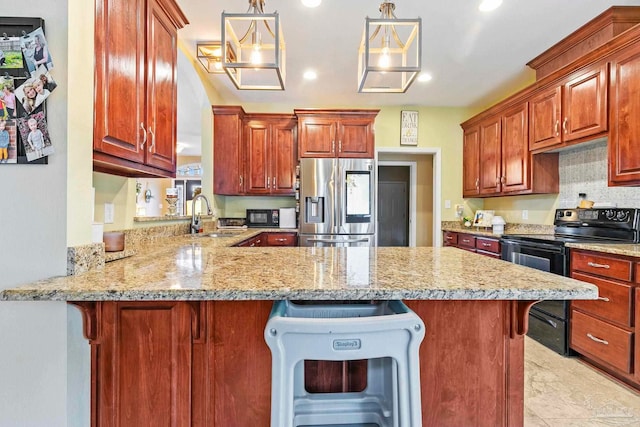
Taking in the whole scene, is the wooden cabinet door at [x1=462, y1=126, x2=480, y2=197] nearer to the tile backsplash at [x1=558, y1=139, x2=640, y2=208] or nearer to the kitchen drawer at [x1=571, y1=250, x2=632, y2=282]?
the tile backsplash at [x1=558, y1=139, x2=640, y2=208]

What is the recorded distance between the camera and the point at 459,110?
15.6 feet

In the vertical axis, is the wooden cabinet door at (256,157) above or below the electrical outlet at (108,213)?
above

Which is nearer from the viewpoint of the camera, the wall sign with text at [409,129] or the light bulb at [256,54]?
the light bulb at [256,54]

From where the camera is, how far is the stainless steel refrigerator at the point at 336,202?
3918 millimetres

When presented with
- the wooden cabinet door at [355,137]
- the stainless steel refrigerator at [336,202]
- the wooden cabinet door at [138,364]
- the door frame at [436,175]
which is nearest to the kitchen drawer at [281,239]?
the stainless steel refrigerator at [336,202]

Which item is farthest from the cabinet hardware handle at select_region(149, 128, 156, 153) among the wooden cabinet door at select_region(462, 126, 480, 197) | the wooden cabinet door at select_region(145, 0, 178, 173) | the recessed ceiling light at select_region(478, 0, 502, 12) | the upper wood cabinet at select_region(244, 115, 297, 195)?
the wooden cabinet door at select_region(462, 126, 480, 197)

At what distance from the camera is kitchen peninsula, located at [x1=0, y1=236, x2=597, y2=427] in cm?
97

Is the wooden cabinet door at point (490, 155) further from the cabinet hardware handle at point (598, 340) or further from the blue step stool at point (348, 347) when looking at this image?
the blue step stool at point (348, 347)

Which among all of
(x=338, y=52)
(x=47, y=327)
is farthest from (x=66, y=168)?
(x=338, y=52)

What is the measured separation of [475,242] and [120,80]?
3749 millimetres

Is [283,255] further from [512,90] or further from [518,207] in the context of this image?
[512,90]

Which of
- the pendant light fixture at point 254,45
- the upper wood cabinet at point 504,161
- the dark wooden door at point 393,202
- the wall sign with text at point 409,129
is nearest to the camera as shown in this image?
the pendant light fixture at point 254,45

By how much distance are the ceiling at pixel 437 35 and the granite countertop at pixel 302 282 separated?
2.04 m

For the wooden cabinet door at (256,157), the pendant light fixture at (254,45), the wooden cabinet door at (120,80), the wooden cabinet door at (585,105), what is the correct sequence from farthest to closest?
the wooden cabinet door at (256,157) → the wooden cabinet door at (585,105) → the pendant light fixture at (254,45) → the wooden cabinet door at (120,80)
